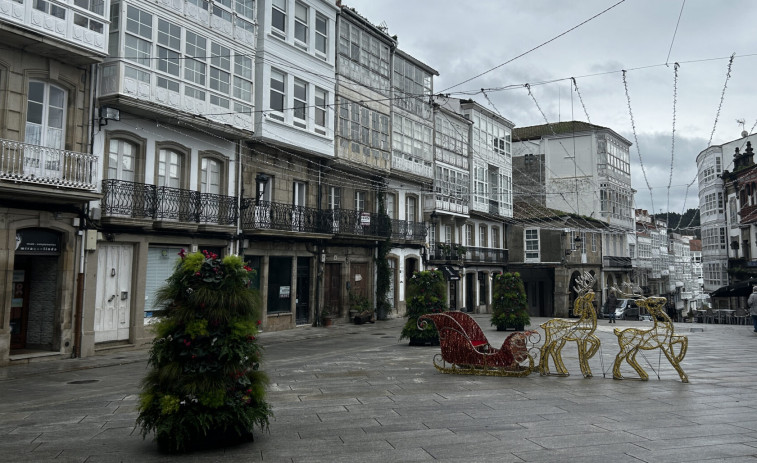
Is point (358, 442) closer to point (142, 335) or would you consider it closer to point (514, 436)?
point (514, 436)

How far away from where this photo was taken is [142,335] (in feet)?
55.9

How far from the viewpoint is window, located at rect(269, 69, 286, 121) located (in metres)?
21.5

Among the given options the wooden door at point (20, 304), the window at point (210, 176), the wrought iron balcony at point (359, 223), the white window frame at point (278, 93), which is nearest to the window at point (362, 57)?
the white window frame at point (278, 93)

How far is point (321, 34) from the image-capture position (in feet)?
79.7

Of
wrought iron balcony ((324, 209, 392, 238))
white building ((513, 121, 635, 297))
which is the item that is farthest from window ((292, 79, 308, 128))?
white building ((513, 121, 635, 297))

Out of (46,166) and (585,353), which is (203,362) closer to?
(585,353)

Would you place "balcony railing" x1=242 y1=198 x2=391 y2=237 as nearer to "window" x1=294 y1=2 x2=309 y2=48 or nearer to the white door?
the white door

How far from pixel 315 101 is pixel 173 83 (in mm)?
7155

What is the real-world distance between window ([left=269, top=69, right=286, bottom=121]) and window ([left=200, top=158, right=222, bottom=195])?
3011 mm

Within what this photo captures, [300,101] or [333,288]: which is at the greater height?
[300,101]

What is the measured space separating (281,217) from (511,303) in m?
9.92

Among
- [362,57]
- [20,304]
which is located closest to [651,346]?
[20,304]

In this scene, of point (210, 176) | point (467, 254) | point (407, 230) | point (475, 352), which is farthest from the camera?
point (467, 254)

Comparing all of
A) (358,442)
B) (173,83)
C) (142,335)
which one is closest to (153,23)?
(173,83)
